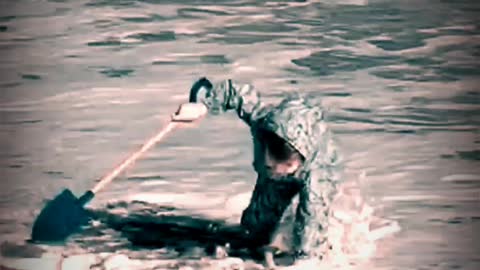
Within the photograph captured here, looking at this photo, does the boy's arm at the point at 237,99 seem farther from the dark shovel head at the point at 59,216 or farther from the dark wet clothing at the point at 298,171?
the dark shovel head at the point at 59,216

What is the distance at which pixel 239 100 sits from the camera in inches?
69.2

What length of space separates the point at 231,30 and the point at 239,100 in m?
0.13

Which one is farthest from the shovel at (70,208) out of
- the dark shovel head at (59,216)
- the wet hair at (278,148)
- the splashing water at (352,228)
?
the splashing water at (352,228)

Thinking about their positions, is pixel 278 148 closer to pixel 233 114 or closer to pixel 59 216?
pixel 233 114

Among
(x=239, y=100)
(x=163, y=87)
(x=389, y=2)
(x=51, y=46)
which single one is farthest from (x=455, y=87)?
(x=51, y=46)

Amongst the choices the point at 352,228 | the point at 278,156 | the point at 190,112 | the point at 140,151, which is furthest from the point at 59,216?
the point at 352,228

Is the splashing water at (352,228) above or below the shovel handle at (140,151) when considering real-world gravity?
below

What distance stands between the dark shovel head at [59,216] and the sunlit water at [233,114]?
2cm

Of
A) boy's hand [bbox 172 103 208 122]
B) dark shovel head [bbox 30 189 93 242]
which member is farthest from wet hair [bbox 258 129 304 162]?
dark shovel head [bbox 30 189 93 242]

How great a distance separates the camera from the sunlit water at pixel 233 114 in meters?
1.75

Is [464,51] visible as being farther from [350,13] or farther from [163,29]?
[163,29]

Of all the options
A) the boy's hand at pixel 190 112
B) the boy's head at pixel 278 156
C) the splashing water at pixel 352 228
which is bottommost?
the splashing water at pixel 352 228

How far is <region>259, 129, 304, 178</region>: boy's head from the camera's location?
5.74 feet

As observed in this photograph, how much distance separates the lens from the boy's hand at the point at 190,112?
1754 millimetres
